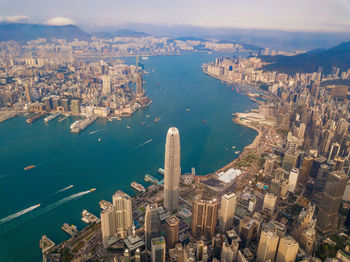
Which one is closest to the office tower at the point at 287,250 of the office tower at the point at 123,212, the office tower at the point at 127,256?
the office tower at the point at 127,256

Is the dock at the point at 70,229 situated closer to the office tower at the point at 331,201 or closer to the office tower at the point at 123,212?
the office tower at the point at 123,212

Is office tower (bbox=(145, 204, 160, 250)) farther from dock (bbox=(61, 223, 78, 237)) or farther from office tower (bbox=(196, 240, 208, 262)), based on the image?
dock (bbox=(61, 223, 78, 237))

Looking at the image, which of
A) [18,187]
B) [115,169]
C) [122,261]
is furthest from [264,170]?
[18,187]

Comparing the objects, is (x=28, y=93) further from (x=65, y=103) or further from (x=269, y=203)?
(x=269, y=203)

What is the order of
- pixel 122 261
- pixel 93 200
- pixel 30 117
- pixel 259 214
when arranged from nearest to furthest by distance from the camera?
1. pixel 122 261
2. pixel 259 214
3. pixel 93 200
4. pixel 30 117

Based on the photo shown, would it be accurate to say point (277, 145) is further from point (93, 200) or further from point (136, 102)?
point (136, 102)

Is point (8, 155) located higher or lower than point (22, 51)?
lower

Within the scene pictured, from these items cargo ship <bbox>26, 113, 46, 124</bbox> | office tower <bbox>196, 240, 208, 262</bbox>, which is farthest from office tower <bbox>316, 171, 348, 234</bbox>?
cargo ship <bbox>26, 113, 46, 124</bbox>
